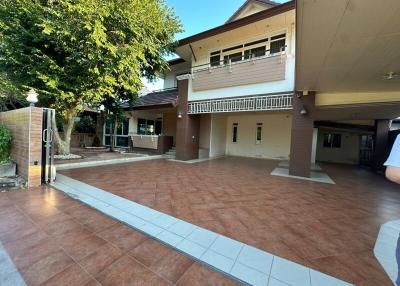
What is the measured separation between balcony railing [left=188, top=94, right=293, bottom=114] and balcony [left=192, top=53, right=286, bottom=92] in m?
0.65

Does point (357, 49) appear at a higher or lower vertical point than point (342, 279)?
higher

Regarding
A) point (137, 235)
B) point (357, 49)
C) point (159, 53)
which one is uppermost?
point (159, 53)

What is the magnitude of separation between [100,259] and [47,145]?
13.1ft

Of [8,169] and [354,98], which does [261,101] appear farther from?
[8,169]

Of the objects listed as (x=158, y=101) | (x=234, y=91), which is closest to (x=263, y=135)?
(x=234, y=91)

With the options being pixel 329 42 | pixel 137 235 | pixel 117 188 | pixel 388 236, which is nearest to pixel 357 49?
pixel 329 42

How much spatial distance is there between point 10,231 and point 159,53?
917 centimetres

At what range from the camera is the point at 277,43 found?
8.35 m

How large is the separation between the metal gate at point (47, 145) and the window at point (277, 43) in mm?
8232

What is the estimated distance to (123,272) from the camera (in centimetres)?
204

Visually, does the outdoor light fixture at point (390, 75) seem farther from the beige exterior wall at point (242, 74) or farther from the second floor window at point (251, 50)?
the second floor window at point (251, 50)

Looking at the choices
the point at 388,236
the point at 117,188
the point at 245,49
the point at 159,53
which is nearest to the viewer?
the point at 388,236

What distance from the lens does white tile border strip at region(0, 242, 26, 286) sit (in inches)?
73.2

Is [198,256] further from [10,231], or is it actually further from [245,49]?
[245,49]
